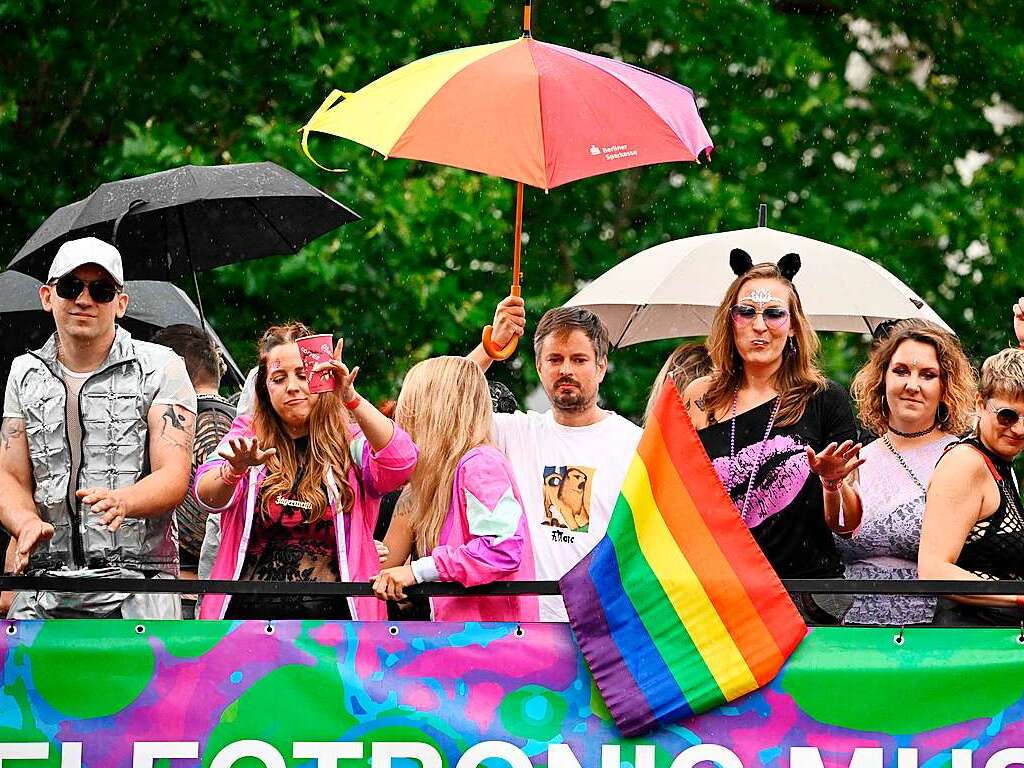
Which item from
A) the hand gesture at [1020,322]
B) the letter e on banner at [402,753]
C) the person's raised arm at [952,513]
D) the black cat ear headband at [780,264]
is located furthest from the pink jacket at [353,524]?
the hand gesture at [1020,322]

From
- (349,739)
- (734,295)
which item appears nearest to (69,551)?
(349,739)

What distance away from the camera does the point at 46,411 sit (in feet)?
17.6

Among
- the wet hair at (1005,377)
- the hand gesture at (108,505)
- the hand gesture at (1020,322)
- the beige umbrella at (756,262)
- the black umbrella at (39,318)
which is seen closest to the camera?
the hand gesture at (108,505)

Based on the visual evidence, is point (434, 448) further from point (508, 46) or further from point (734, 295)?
point (508, 46)

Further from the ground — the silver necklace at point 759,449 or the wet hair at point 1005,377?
the wet hair at point 1005,377

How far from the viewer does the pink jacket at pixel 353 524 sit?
519cm

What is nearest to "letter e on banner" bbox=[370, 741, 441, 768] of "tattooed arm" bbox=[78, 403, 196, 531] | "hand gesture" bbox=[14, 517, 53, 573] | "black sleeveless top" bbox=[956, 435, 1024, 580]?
"tattooed arm" bbox=[78, 403, 196, 531]

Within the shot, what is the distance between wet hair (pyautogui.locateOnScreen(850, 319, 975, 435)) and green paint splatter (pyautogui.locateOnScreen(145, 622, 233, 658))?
2247 millimetres

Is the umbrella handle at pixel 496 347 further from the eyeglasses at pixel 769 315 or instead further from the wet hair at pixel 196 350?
the wet hair at pixel 196 350

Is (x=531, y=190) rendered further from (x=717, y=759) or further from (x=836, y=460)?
(x=717, y=759)

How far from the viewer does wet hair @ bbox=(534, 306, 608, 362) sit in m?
5.88

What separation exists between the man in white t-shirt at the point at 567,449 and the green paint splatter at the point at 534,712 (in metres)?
0.66

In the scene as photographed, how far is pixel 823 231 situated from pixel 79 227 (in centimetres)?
857

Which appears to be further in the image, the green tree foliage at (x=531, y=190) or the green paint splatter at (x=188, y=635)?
the green tree foliage at (x=531, y=190)
